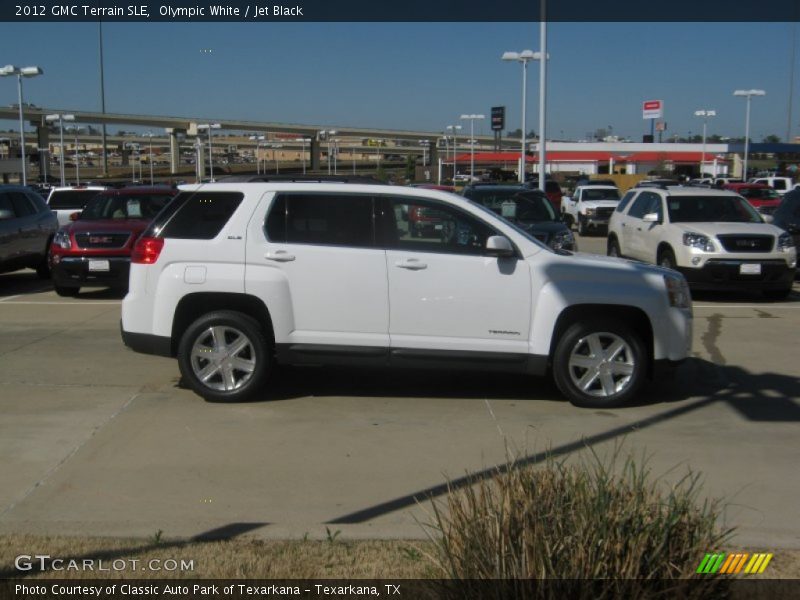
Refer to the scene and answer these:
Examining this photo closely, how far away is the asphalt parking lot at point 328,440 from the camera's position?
521 centimetres

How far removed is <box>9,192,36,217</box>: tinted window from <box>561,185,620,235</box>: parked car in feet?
57.4

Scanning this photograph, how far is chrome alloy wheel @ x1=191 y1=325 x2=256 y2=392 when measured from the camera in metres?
7.61

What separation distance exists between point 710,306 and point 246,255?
8557mm

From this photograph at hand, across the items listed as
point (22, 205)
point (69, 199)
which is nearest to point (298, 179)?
point (22, 205)

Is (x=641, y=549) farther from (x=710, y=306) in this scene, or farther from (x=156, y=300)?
(x=710, y=306)

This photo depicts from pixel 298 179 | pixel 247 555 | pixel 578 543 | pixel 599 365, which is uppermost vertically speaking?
pixel 298 179

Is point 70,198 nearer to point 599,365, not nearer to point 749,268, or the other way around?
point 749,268

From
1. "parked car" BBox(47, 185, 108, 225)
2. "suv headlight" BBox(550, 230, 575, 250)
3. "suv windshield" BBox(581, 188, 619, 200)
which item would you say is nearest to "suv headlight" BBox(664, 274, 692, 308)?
"suv headlight" BBox(550, 230, 575, 250)

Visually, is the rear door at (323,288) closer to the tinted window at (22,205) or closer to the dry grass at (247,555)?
the dry grass at (247,555)

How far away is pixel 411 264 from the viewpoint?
7.45m

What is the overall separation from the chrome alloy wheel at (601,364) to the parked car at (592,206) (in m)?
21.8

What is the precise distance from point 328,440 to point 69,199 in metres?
19.2

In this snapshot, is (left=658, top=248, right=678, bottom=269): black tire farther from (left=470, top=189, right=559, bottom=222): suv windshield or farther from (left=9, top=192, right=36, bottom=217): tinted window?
(left=9, top=192, right=36, bottom=217): tinted window

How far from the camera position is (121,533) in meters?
4.84
